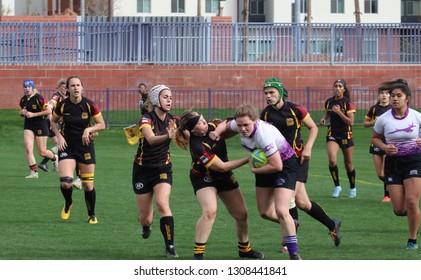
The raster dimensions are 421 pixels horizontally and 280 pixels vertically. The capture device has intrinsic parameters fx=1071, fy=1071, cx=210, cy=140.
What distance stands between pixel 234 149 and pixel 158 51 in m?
9.79

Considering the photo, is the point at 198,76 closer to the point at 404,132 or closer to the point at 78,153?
the point at 78,153

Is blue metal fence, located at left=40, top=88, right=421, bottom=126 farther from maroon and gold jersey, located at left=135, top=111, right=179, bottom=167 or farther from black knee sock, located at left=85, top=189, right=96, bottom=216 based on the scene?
maroon and gold jersey, located at left=135, top=111, right=179, bottom=167

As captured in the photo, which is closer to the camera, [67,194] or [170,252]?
[170,252]

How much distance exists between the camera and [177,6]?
300ft

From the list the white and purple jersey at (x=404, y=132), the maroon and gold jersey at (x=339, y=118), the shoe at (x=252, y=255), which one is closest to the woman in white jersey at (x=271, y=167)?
the shoe at (x=252, y=255)

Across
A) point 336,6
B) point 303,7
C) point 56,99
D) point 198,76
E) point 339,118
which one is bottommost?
point 339,118

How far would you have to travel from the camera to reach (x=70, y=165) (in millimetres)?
14734

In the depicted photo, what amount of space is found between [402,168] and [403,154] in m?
0.16

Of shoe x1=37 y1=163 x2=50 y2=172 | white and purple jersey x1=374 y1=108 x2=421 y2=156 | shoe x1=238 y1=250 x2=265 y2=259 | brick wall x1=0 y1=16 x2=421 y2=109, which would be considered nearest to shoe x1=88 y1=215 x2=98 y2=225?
shoe x1=238 y1=250 x2=265 y2=259

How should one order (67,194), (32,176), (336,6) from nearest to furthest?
(67,194) < (32,176) < (336,6)

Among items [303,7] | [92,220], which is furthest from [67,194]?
[303,7]

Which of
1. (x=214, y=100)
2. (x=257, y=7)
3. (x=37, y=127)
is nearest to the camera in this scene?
(x=37, y=127)

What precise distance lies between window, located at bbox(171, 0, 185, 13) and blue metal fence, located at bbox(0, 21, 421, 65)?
5176 centimetres

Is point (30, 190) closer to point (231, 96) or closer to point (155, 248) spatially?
point (155, 248)
